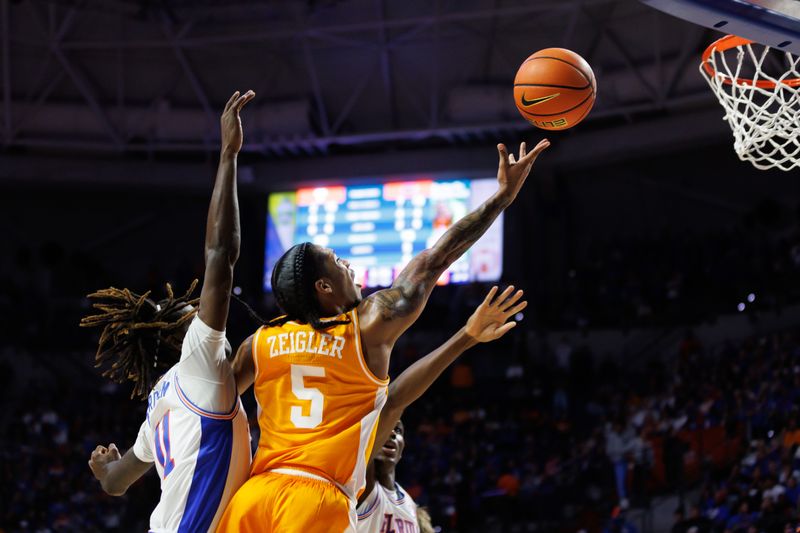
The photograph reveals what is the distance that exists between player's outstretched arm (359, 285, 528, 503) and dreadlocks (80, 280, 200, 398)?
78cm

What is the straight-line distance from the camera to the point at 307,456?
2.98 metres

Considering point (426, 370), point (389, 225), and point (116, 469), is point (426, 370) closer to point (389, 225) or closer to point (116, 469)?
point (116, 469)

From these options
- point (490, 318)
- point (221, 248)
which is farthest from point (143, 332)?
point (490, 318)

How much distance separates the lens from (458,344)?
3211mm

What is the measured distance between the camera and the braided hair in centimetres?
311

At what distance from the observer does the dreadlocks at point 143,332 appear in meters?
3.51

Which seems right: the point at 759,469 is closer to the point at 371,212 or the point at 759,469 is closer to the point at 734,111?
the point at 734,111

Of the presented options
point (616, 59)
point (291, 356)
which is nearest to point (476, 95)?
point (616, 59)

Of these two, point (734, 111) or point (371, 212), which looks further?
point (371, 212)

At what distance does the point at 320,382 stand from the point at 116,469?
106cm

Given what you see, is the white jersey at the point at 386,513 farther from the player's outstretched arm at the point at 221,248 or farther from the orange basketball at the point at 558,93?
the orange basketball at the point at 558,93

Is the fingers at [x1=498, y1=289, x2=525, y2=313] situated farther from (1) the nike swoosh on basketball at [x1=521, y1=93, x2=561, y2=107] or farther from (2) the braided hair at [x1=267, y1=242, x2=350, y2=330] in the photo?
(1) the nike swoosh on basketball at [x1=521, y1=93, x2=561, y2=107]

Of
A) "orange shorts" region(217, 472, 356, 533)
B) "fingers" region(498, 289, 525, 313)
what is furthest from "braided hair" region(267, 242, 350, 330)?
"fingers" region(498, 289, 525, 313)

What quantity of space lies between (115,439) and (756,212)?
34.0ft
